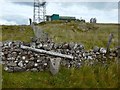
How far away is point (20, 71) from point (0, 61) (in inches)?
57.0

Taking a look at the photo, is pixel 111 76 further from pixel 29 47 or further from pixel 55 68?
pixel 29 47

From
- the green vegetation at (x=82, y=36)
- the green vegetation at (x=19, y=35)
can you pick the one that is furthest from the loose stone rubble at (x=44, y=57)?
the green vegetation at (x=19, y=35)

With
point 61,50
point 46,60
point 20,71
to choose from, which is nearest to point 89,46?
point 61,50

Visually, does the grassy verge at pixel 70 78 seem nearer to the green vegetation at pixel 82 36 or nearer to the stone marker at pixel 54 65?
the stone marker at pixel 54 65

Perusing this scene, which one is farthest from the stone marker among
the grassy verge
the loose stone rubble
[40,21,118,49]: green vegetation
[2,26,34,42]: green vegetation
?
[2,26,34,42]: green vegetation

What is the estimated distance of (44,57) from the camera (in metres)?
14.7

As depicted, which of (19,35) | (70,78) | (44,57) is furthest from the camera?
(19,35)

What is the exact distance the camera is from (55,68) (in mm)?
13469

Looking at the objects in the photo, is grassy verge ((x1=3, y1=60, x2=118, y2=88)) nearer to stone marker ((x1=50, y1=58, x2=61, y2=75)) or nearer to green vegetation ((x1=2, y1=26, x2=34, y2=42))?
stone marker ((x1=50, y1=58, x2=61, y2=75))

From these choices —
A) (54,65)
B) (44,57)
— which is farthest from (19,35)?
(54,65)

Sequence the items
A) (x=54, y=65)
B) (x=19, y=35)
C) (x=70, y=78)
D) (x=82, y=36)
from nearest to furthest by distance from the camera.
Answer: (x=70, y=78) → (x=54, y=65) → (x=82, y=36) → (x=19, y=35)

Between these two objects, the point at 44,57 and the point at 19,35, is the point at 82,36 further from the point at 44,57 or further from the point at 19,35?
the point at 44,57

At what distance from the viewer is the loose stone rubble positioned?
14.1 m

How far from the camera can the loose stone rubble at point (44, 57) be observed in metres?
14.1
